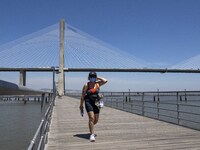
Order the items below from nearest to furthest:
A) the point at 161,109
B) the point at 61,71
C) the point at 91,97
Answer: the point at 91,97
the point at 161,109
the point at 61,71

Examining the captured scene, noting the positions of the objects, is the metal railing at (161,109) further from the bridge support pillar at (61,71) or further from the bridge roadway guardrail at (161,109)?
the bridge support pillar at (61,71)

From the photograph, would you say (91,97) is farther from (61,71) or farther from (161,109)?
(61,71)

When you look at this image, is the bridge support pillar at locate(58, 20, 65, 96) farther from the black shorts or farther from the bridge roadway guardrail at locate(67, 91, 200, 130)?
the black shorts

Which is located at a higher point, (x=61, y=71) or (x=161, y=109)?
(x=61, y=71)

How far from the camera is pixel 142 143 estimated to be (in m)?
5.54

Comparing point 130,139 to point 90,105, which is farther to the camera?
point 130,139

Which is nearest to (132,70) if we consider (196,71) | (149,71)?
(149,71)

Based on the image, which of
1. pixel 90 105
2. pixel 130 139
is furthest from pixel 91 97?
pixel 130 139

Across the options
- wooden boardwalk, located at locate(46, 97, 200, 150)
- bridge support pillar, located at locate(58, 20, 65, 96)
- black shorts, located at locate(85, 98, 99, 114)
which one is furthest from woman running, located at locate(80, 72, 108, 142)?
bridge support pillar, located at locate(58, 20, 65, 96)

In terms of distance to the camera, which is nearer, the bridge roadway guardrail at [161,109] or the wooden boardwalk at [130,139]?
the wooden boardwalk at [130,139]

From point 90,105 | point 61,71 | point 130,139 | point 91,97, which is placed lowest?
point 130,139

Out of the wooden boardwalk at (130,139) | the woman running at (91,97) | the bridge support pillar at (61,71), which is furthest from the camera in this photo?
the bridge support pillar at (61,71)

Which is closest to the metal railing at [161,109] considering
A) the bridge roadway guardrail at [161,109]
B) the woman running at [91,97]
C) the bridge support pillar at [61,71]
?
the bridge roadway guardrail at [161,109]

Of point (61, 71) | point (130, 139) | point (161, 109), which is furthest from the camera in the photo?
point (61, 71)
